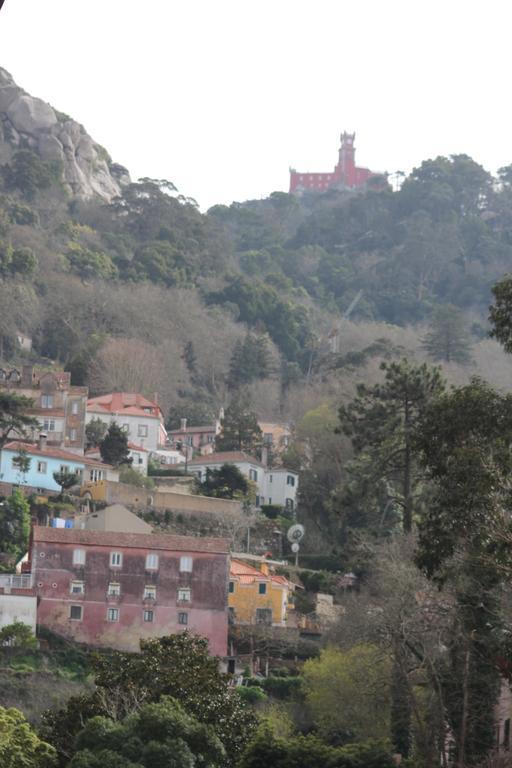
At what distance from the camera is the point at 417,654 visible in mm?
40562

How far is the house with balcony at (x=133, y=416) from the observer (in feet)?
299

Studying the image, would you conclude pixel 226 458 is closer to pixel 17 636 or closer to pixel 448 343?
pixel 17 636

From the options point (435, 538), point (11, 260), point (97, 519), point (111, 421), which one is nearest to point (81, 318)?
point (11, 260)

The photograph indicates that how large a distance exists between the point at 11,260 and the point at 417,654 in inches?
2951

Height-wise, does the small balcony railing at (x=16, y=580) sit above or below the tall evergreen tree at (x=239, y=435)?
below

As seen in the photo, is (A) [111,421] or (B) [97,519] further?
(A) [111,421]

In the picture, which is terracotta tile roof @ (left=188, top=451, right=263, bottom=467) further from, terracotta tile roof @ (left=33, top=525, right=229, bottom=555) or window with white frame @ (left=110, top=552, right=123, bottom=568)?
window with white frame @ (left=110, top=552, right=123, bottom=568)

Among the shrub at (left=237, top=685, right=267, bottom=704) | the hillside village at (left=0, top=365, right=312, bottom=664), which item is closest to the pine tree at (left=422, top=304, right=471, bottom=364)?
the hillside village at (left=0, top=365, right=312, bottom=664)

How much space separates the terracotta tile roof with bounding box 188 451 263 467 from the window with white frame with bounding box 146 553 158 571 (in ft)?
60.4

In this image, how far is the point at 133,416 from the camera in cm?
9175

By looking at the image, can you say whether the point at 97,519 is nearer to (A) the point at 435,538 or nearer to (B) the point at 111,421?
(B) the point at 111,421

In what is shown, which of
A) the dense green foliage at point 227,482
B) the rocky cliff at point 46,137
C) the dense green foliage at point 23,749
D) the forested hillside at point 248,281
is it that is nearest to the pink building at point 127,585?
the dense green foliage at point 227,482

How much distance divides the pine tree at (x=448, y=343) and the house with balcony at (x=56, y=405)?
2872 centimetres

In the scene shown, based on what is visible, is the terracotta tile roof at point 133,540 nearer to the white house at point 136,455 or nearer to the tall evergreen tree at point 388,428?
the tall evergreen tree at point 388,428
